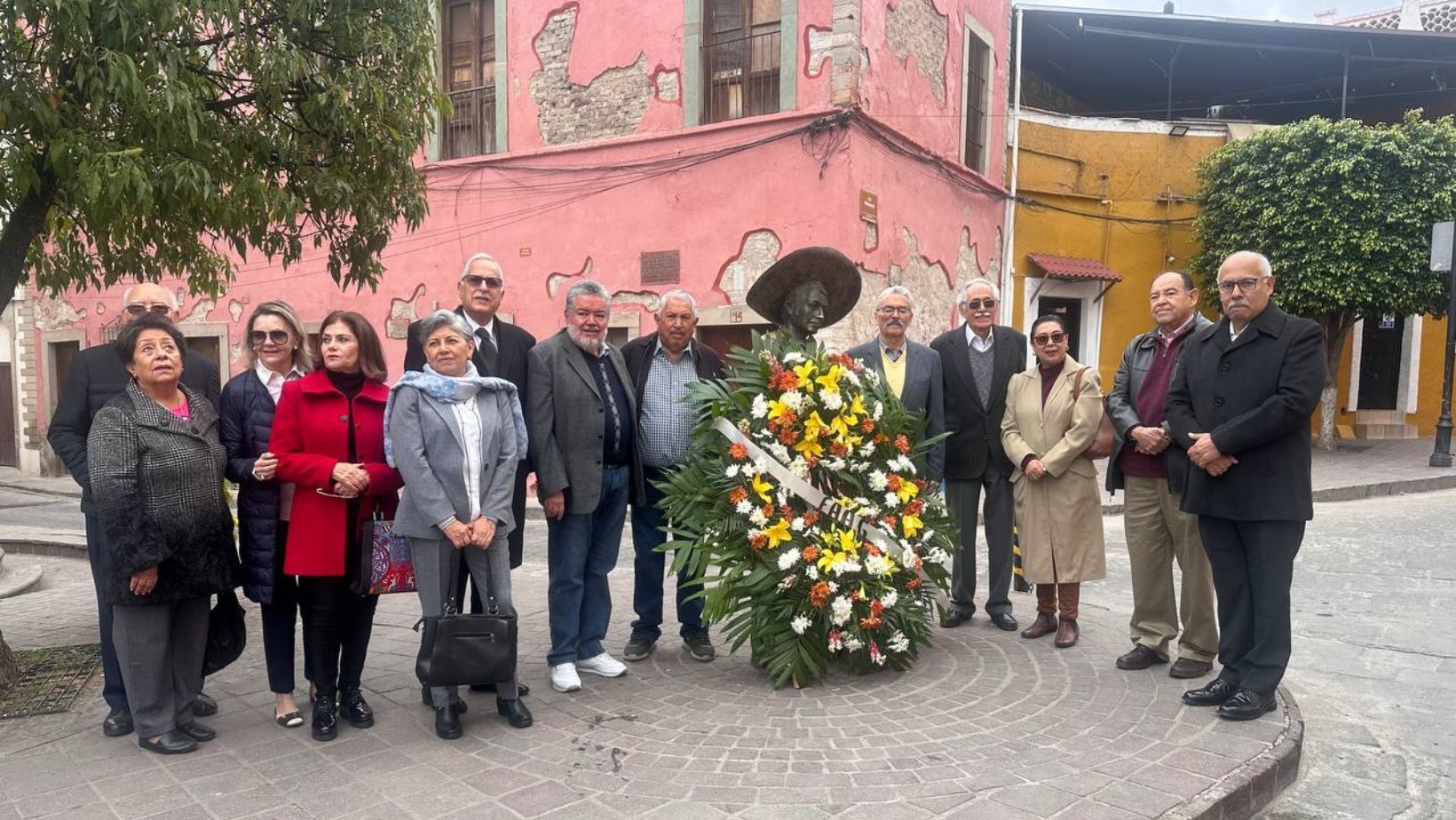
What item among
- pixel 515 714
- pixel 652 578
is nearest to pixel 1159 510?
pixel 652 578

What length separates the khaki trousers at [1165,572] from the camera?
174 inches

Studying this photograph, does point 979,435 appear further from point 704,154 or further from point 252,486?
point 704,154

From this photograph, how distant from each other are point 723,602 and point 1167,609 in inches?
89.2

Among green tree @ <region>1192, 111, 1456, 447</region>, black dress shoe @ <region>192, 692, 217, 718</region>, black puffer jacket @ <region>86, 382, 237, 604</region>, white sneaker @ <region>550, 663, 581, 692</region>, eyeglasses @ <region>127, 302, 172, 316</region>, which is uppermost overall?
green tree @ <region>1192, 111, 1456, 447</region>

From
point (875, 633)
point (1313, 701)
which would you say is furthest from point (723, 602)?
point (1313, 701)

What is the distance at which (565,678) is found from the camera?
4273mm

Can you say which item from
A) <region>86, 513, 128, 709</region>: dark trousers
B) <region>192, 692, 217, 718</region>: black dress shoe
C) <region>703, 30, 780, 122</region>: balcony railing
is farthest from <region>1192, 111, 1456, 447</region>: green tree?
<region>86, 513, 128, 709</region>: dark trousers

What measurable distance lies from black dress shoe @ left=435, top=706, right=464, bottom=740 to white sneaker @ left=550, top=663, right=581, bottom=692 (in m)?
0.60

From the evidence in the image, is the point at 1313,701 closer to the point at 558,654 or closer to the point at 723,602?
the point at 723,602

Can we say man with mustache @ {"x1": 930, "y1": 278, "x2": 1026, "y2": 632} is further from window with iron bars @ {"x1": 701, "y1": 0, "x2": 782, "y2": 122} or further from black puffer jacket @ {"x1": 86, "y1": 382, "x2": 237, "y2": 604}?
window with iron bars @ {"x1": 701, "y1": 0, "x2": 782, "y2": 122}

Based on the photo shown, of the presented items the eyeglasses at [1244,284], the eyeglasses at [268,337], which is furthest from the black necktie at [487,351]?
the eyeglasses at [1244,284]

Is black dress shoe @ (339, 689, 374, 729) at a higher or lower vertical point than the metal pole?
lower

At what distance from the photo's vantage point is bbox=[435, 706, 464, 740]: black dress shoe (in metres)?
3.68

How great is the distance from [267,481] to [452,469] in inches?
29.4
